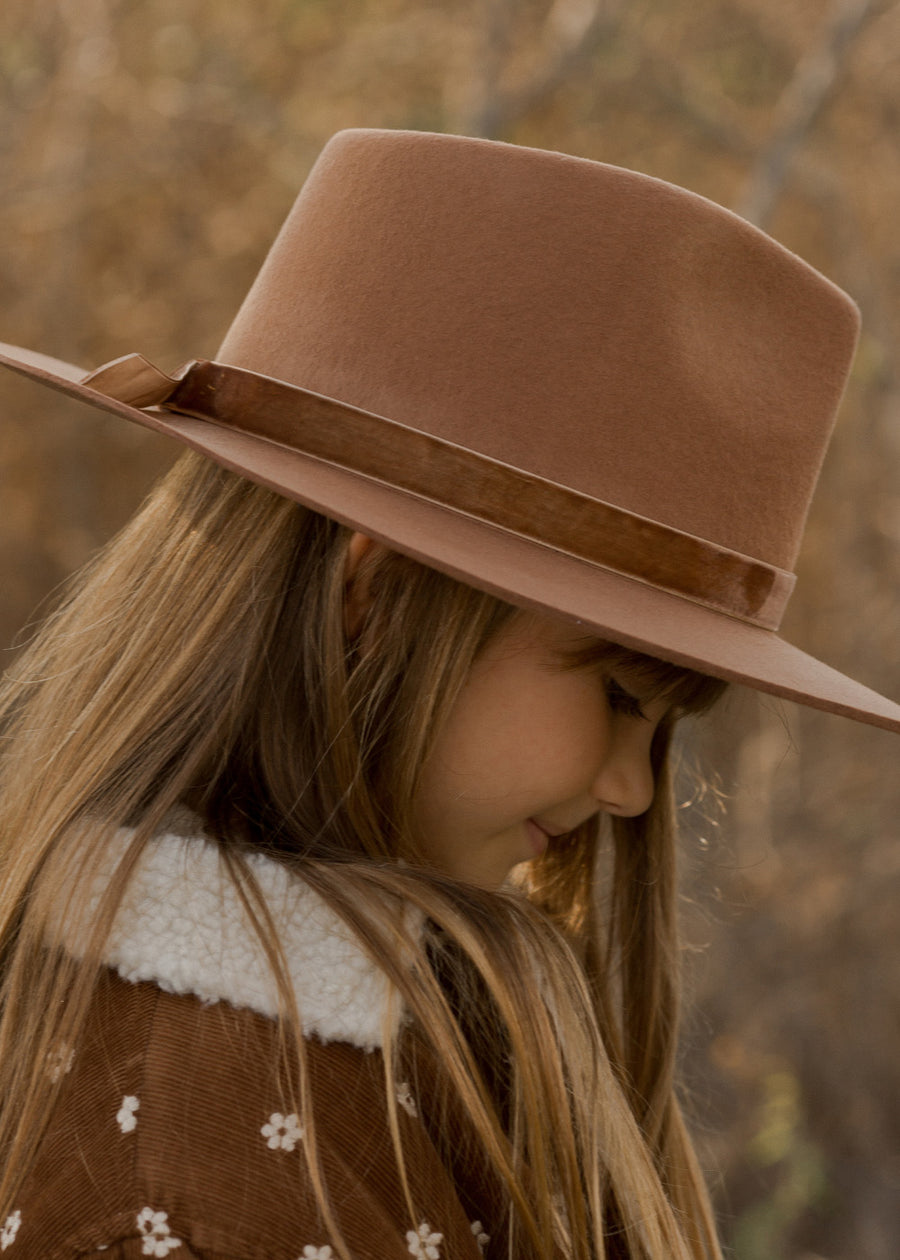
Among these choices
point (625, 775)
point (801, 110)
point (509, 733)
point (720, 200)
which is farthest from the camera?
point (720, 200)

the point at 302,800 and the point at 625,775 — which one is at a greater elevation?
the point at 625,775

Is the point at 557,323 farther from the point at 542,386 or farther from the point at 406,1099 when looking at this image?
the point at 406,1099

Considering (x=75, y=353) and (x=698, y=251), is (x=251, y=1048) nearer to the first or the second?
(x=698, y=251)

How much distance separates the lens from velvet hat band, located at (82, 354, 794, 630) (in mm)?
1164

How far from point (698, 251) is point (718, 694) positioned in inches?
18.2

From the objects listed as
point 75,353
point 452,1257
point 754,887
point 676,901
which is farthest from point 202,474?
point 75,353

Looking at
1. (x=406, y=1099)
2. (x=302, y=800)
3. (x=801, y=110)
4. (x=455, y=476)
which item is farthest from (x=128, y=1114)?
(x=801, y=110)

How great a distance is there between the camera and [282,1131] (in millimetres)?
1003

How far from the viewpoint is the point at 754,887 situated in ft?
12.5

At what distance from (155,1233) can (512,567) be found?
0.57 meters

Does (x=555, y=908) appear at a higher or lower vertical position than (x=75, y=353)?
lower

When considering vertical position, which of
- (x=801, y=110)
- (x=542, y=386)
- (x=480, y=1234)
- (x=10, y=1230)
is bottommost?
(x=10, y=1230)

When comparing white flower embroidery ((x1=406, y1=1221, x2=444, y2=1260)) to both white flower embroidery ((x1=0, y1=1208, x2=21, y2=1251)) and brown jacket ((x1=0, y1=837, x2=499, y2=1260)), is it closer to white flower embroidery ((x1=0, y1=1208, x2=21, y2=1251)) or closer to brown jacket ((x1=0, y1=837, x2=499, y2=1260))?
brown jacket ((x1=0, y1=837, x2=499, y2=1260))

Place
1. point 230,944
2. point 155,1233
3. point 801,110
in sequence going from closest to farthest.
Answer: point 155,1233, point 230,944, point 801,110
